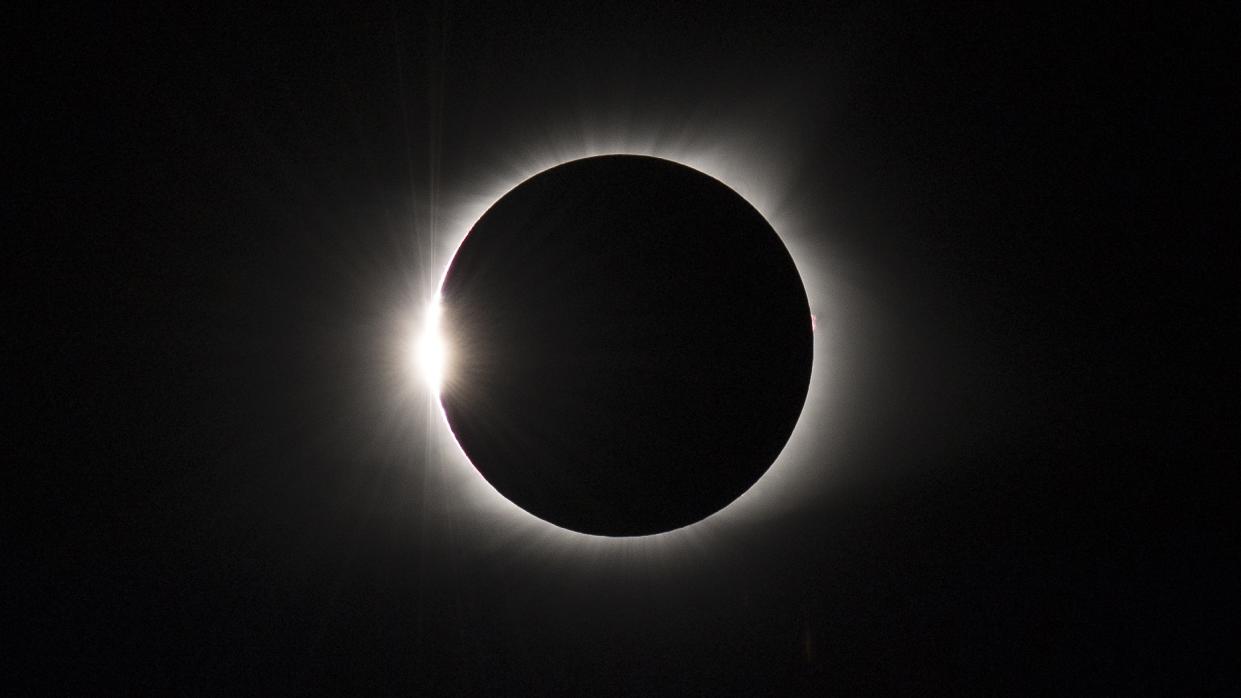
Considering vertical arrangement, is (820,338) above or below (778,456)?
above

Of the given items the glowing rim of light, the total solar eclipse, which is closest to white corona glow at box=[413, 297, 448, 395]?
the glowing rim of light

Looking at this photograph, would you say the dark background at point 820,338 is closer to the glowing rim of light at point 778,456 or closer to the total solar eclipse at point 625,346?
the glowing rim of light at point 778,456

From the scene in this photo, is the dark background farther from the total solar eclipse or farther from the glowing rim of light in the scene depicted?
the total solar eclipse

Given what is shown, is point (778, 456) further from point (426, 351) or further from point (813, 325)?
point (426, 351)

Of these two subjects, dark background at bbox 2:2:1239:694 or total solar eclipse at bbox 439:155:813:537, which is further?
dark background at bbox 2:2:1239:694

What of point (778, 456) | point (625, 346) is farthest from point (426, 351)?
point (778, 456)

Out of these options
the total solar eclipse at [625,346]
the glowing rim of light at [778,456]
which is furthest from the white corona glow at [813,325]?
the total solar eclipse at [625,346]

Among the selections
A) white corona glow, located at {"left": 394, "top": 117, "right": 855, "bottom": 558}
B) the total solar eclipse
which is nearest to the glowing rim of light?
white corona glow, located at {"left": 394, "top": 117, "right": 855, "bottom": 558}
